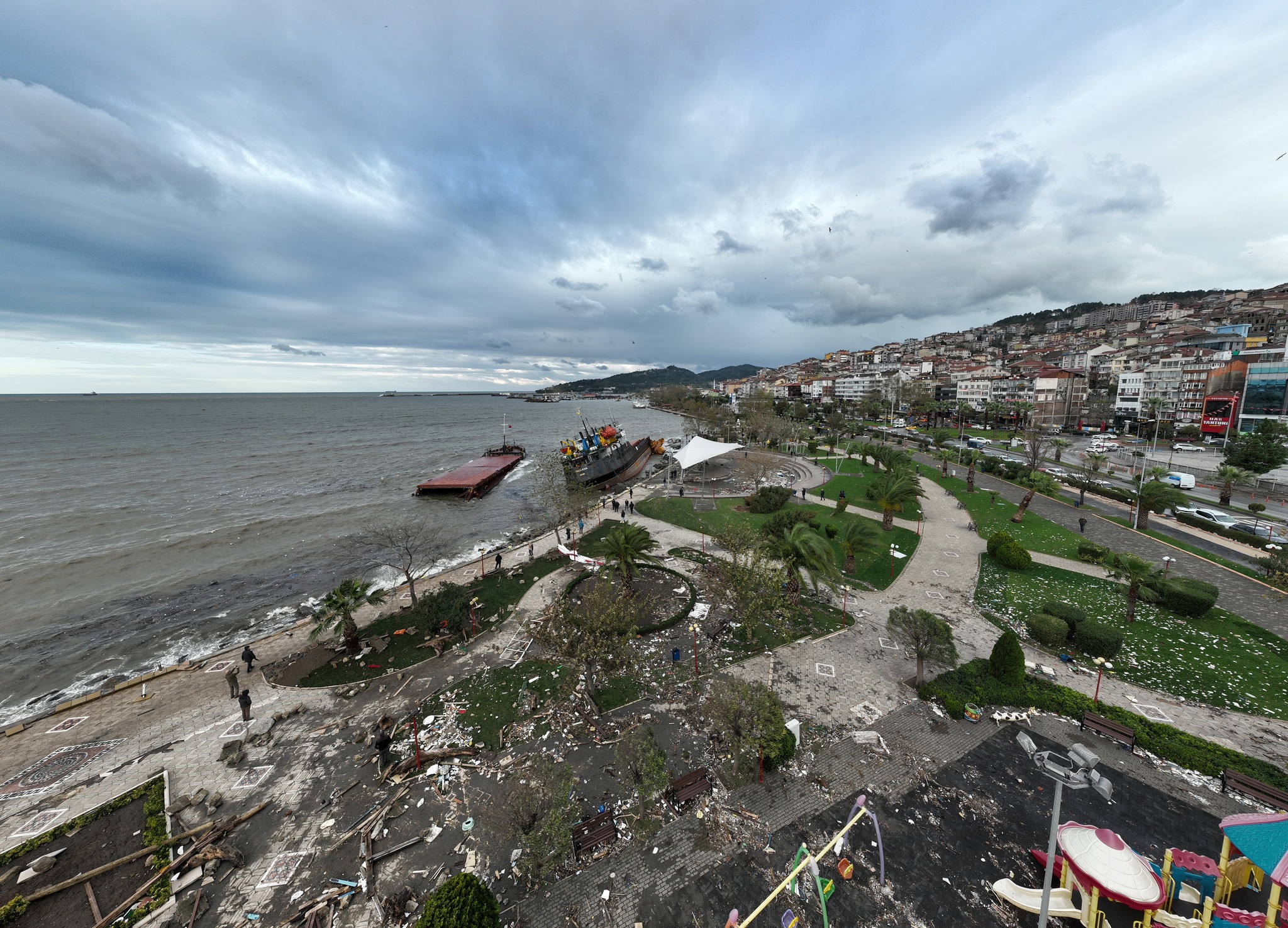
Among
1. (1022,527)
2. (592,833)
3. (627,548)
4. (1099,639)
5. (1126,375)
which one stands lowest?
(1022,527)

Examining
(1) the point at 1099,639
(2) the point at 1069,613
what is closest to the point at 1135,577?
(2) the point at 1069,613

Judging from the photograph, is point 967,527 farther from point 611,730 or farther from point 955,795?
point 611,730

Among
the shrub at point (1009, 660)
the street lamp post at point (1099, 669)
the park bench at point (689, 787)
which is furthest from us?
the shrub at point (1009, 660)

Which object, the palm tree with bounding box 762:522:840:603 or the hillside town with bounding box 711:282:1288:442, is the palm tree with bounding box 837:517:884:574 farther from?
the hillside town with bounding box 711:282:1288:442

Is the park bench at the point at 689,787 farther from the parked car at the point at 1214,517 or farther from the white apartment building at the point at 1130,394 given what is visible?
the white apartment building at the point at 1130,394

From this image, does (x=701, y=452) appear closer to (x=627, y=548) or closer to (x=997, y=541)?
(x=627, y=548)

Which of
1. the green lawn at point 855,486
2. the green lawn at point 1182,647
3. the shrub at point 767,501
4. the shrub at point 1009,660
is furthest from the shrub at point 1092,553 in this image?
the shrub at point 767,501

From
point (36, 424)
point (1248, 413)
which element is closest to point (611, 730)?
point (1248, 413)
